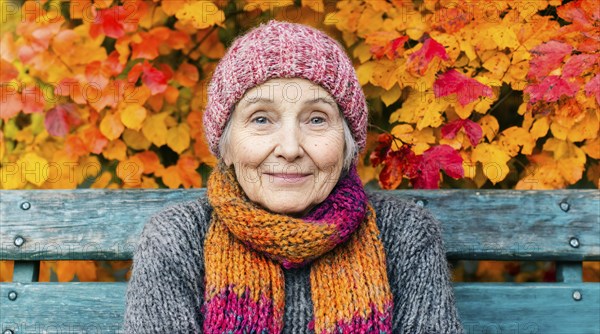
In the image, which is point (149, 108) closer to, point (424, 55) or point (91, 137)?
point (91, 137)

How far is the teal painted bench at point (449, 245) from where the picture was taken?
2715mm

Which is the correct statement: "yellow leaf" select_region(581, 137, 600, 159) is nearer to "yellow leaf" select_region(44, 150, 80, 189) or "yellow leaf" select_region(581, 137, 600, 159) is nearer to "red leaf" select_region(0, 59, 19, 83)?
"yellow leaf" select_region(44, 150, 80, 189)

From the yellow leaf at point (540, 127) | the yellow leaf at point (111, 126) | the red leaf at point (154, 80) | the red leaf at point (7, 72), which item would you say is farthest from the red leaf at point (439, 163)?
the red leaf at point (7, 72)

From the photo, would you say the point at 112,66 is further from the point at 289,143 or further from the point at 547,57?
the point at 547,57

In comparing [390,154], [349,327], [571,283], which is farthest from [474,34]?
[349,327]

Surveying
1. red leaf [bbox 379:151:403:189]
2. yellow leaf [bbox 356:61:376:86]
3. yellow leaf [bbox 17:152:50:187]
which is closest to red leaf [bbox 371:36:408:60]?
yellow leaf [bbox 356:61:376:86]

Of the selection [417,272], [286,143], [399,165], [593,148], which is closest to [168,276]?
[286,143]

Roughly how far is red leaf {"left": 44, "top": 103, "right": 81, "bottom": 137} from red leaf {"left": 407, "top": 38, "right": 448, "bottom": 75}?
130 centimetres

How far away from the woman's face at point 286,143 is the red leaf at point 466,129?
2.19 ft

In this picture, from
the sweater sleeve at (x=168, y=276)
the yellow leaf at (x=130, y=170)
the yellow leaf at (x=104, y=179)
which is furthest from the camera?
the yellow leaf at (x=104, y=179)

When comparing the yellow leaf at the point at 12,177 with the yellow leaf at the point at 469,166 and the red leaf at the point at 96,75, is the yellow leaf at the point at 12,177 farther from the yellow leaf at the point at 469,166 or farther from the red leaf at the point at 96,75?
the yellow leaf at the point at 469,166

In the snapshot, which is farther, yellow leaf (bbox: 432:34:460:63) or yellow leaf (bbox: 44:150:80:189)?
yellow leaf (bbox: 44:150:80:189)

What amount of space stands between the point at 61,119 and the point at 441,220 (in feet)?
4.87

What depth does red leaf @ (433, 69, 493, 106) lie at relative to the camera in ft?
9.09
